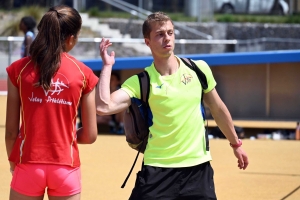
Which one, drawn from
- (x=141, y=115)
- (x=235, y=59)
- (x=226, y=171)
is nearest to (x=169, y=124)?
(x=141, y=115)

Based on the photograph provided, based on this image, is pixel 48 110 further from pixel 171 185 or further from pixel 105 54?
pixel 171 185

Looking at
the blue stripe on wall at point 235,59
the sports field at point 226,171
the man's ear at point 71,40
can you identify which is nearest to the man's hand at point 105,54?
the man's ear at point 71,40

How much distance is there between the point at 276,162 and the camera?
9.73 m

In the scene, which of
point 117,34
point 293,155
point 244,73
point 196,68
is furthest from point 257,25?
point 196,68

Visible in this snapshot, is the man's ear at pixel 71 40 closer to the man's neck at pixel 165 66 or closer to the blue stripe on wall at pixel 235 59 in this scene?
the man's neck at pixel 165 66

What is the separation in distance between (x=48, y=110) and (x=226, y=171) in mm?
5440

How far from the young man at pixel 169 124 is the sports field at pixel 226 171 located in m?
2.82

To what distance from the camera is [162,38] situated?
181 inches

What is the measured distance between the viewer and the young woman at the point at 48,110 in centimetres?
385

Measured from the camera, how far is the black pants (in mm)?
4477

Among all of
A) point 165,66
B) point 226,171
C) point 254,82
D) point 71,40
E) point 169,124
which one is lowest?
point 226,171

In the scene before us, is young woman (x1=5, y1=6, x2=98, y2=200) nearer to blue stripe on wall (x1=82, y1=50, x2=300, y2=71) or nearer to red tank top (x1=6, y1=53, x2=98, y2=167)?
red tank top (x1=6, y1=53, x2=98, y2=167)

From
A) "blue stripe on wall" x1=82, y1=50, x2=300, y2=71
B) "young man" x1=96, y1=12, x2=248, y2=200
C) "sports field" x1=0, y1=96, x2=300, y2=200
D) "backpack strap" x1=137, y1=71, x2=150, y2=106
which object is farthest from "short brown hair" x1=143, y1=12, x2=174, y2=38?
"blue stripe on wall" x1=82, y1=50, x2=300, y2=71

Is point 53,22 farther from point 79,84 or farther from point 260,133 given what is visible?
point 260,133
